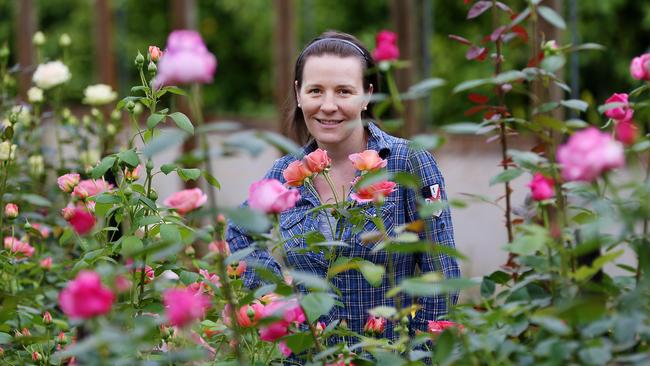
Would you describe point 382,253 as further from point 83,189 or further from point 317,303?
point 317,303

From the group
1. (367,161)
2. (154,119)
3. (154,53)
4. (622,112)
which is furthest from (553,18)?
(154,53)

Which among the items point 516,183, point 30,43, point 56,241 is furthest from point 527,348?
point 30,43

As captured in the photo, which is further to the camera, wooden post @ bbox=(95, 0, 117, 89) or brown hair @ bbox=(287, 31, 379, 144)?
wooden post @ bbox=(95, 0, 117, 89)

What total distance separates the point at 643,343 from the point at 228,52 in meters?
8.71

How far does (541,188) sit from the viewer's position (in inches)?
54.8

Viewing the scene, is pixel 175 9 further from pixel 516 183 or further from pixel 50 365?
pixel 50 365

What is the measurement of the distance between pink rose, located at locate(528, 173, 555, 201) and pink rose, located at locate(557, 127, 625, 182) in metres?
0.28

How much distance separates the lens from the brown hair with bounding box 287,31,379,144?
2.45 meters

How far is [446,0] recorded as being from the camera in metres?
7.29

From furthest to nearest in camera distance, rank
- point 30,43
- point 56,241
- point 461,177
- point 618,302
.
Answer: point 30,43
point 461,177
point 56,241
point 618,302

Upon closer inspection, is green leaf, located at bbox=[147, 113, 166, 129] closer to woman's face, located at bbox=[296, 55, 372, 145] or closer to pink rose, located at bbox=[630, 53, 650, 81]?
woman's face, located at bbox=[296, 55, 372, 145]

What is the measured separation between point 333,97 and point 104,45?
479cm

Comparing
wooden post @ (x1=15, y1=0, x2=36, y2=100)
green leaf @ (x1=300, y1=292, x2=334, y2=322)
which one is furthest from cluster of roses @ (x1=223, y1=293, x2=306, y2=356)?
wooden post @ (x1=15, y1=0, x2=36, y2=100)

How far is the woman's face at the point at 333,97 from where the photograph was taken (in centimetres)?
234
